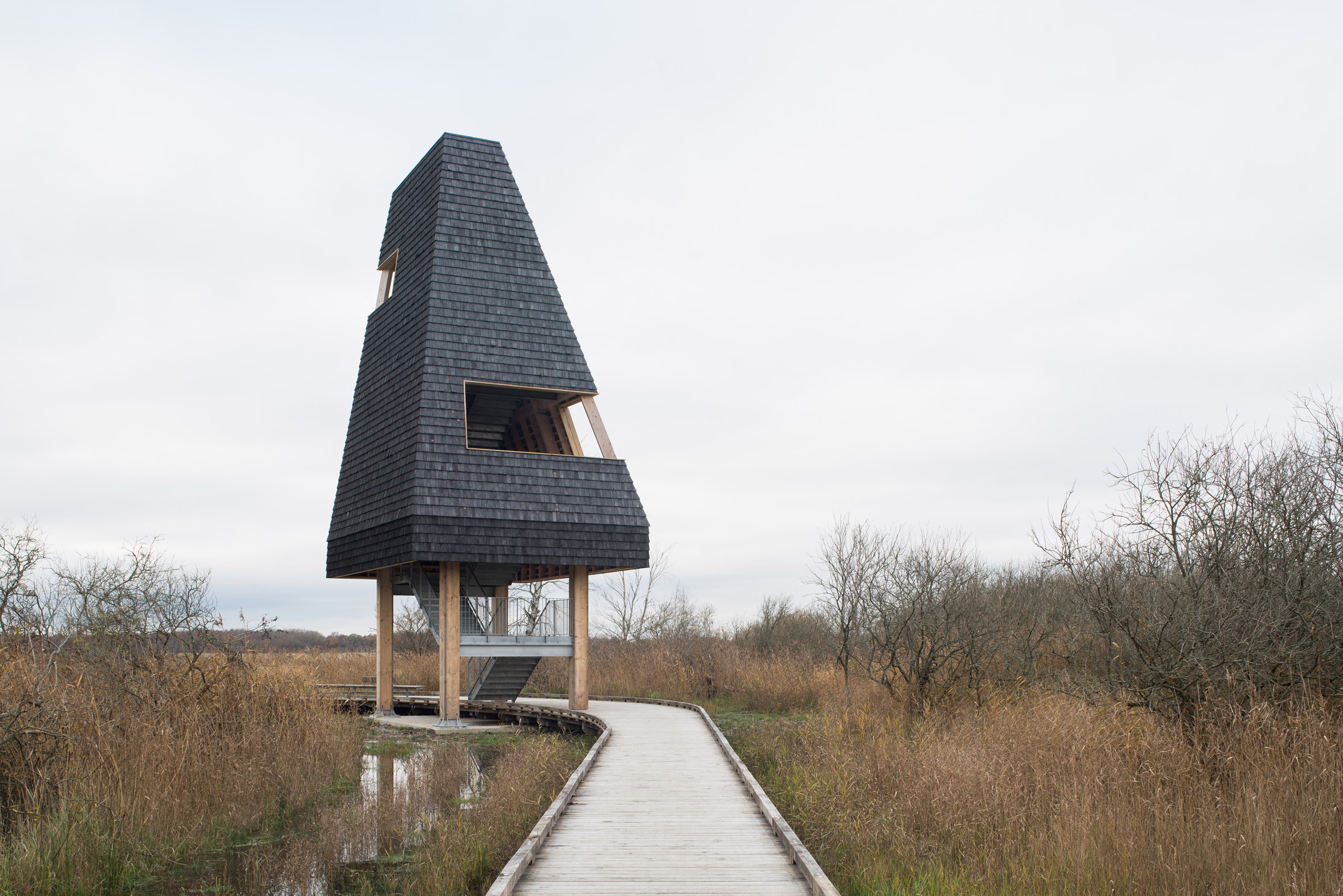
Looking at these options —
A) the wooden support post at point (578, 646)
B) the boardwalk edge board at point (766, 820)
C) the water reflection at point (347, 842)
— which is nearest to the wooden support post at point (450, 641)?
the wooden support post at point (578, 646)

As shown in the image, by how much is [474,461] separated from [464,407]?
46.1 inches

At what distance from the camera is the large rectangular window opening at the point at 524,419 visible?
21953 millimetres

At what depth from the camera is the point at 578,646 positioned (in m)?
20.5

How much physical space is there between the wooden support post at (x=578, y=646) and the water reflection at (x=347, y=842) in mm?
6044

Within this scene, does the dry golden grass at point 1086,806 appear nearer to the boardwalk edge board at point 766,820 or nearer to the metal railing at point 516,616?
the boardwalk edge board at point 766,820

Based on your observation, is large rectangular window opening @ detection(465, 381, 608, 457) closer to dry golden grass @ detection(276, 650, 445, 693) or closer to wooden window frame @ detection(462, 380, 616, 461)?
wooden window frame @ detection(462, 380, 616, 461)

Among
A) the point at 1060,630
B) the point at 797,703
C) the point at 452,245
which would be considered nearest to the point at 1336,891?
the point at 1060,630

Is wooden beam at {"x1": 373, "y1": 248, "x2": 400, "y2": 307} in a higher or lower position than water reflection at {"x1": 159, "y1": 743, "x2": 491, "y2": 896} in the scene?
higher

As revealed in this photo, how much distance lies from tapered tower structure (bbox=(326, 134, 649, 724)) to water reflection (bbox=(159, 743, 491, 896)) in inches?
232

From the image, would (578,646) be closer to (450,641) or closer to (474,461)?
(450,641)

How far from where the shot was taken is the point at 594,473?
67.2 ft

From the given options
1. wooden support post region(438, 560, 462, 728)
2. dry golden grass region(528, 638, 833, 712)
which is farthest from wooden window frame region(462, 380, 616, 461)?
dry golden grass region(528, 638, 833, 712)

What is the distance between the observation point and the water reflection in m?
8.83

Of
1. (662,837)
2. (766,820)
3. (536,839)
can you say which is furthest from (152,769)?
(766,820)
